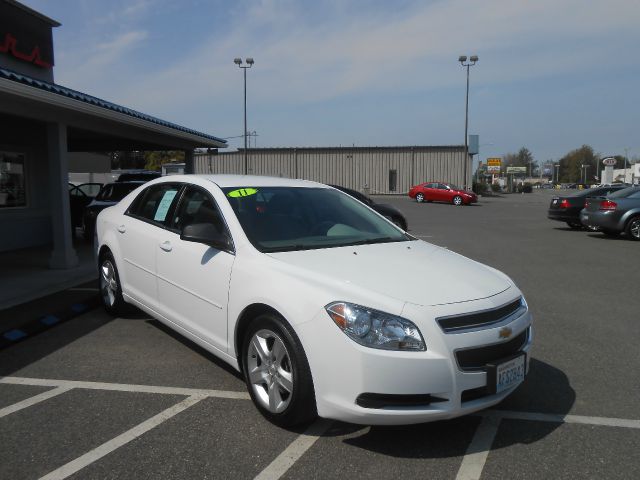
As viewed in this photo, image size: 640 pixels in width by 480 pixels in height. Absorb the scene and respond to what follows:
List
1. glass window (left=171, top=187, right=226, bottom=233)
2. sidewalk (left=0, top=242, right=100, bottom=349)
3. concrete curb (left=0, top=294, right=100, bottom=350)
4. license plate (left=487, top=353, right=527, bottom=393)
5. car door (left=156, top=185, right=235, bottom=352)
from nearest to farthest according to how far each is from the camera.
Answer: license plate (left=487, top=353, right=527, bottom=393)
car door (left=156, top=185, right=235, bottom=352)
glass window (left=171, top=187, right=226, bottom=233)
concrete curb (left=0, top=294, right=100, bottom=350)
sidewalk (left=0, top=242, right=100, bottom=349)

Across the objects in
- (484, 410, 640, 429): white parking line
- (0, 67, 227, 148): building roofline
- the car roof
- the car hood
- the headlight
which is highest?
(0, 67, 227, 148): building roofline

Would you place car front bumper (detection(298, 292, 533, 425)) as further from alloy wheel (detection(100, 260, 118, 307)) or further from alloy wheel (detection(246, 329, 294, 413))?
alloy wheel (detection(100, 260, 118, 307))

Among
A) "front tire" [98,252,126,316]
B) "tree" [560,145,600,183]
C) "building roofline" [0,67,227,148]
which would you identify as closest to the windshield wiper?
"front tire" [98,252,126,316]

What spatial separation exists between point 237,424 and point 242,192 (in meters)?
1.84

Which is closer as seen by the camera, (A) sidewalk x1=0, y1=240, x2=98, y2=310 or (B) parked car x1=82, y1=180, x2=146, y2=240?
(A) sidewalk x1=0, y1=240, x2=98, y2=310

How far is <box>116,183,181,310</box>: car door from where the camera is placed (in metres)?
4.78

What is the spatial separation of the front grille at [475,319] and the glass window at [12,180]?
1049cm

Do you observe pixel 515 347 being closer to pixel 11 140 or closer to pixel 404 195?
pixel 11 140

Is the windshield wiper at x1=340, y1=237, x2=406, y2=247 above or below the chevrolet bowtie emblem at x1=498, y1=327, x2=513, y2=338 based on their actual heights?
above

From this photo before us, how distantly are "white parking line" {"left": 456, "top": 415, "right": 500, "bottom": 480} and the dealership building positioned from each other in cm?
627

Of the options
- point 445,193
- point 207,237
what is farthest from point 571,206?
point 445,193

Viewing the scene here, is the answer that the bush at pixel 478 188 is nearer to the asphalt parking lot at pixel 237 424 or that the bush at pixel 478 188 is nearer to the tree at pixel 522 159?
the asphalt parking lot at pixel 237 424

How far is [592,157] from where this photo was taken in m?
141

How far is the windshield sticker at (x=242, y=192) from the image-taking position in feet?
14.0
